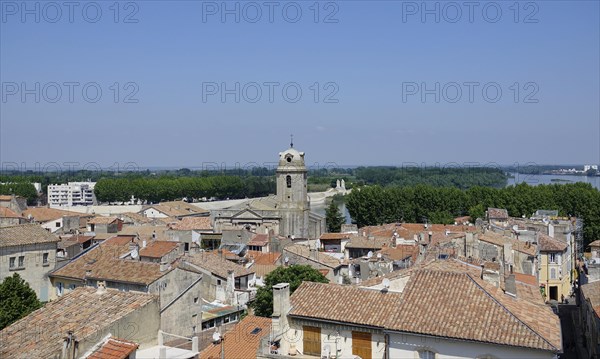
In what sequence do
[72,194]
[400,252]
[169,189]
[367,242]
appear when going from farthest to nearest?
[72,194], [169,189], [367,242], [400,252]

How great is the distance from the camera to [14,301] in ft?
79.8

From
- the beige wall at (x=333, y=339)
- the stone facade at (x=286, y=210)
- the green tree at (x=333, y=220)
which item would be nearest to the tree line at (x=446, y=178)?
the green tree at (x=333, y=220)

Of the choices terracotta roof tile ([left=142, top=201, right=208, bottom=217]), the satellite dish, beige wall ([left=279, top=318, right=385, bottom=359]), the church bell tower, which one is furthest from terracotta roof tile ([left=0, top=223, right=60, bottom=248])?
terracotta roof tile ([left=142, top=201, right=208, bottom=217])

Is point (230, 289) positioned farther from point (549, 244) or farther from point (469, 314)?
point (549, 244)

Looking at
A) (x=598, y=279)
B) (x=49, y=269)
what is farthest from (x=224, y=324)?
(x=598, y=279)

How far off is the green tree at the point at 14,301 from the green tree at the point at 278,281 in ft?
30.9

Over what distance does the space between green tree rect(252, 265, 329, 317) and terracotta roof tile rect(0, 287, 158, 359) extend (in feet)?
38.4

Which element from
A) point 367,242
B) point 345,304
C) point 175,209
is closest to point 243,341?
point 345,304

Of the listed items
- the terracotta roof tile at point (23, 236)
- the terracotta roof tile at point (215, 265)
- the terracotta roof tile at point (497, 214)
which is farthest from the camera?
the terracotta roof tile at point (497, 214)

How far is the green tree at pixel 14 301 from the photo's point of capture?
23.7m

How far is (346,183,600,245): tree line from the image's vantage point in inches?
2606

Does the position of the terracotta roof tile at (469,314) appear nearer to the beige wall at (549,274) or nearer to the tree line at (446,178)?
the beige wall at (549,274)

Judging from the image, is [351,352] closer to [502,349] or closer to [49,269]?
[502,349]

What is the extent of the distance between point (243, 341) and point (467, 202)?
58254mm
